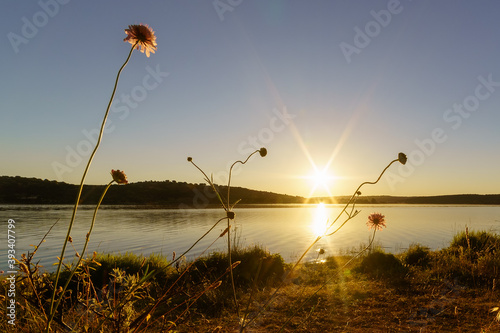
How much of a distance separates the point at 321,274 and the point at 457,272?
110 inches

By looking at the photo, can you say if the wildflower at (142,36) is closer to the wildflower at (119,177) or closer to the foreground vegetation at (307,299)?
the wildflower at (119,177)

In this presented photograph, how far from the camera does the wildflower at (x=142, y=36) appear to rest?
155 cm

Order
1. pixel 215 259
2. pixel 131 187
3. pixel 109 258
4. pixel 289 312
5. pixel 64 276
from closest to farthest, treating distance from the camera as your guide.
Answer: pixel 289 312 → pixel 64 276 → pixel 109 258 → pixel 215 259 → pixel 131 187

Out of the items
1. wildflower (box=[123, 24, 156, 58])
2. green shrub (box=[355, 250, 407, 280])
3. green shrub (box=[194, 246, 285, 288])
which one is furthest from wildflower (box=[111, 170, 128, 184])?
green shrub (box=[355, 250, 407, 280])

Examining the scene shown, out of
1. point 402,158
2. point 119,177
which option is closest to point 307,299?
point 402,158

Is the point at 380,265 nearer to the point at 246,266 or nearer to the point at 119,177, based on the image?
the point at 246,266

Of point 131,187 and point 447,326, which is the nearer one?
point 447,326

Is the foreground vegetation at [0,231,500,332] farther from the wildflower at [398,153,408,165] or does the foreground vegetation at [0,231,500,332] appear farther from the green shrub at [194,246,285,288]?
the wildflower at [398,153,408,165]

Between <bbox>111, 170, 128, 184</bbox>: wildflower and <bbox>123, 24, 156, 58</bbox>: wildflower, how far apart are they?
1.92 feet

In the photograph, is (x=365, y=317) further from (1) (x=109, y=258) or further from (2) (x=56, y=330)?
(1) (x=109, y=258)

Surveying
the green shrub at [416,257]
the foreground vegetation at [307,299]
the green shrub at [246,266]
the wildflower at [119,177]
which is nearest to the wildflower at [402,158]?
the foreground vegetation at [307,299]

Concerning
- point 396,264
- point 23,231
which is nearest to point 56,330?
point 396,264

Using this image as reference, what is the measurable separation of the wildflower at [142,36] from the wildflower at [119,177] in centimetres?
59

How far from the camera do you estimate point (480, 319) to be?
3.82 metres
